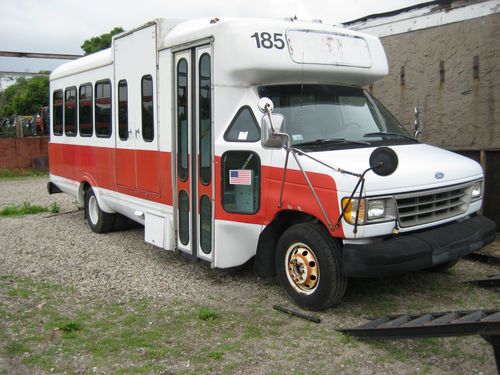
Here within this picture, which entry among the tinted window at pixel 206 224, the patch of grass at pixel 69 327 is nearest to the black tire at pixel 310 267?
the tinted window at pixel 206 224

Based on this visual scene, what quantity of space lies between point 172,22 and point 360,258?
3.86m

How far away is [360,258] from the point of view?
4664 mm

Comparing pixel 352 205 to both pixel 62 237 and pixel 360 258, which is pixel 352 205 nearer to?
pixel 360 258

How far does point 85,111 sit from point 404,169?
5.92 m

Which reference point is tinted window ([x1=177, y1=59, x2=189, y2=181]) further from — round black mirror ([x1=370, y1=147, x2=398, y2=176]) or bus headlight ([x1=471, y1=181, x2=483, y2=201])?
bus headlight ([x1=471, y1=181, x2=483, y2=201])

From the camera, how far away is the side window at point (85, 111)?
29.2ft

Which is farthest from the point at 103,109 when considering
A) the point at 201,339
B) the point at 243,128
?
the point at 201,339

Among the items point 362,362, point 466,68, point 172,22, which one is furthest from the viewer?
point 466,68

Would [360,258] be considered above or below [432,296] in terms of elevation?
above

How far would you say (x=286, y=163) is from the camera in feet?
16.8

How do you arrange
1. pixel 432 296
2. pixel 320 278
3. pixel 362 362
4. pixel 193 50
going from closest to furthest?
pixel 362 362
pixel 320 278
pixel 432 296
pixel 193 50

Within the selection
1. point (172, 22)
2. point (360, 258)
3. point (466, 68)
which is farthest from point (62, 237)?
point (466, 68)

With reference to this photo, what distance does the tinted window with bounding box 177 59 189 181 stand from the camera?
6.39m

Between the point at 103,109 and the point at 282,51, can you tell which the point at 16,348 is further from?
the point at 103,109
